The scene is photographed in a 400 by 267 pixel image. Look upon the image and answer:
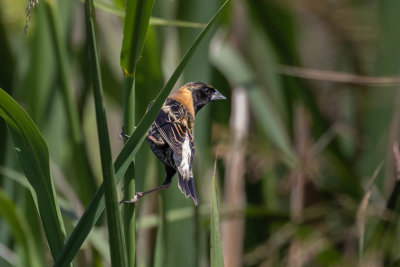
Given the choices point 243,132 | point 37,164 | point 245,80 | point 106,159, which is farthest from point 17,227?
point 245,80

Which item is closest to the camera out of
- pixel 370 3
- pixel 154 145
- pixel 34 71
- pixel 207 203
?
pixel 154 145

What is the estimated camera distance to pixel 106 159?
641mm

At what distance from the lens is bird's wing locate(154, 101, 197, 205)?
0.75 m

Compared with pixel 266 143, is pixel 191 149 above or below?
above

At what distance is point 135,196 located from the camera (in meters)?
0.72

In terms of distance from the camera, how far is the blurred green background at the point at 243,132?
138 centimetres

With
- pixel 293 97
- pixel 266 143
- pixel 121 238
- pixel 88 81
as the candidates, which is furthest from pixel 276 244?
pixel 121 238

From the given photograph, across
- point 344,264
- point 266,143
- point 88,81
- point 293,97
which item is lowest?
point 344,264

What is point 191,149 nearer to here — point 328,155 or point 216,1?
point 216,1

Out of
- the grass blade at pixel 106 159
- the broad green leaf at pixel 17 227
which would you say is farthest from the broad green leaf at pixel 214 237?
the broad green leaf at pixel 17 227

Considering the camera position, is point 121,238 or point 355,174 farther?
point 355,174

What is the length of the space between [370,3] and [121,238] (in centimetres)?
225

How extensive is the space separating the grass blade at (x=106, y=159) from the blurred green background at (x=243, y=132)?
0.51 m

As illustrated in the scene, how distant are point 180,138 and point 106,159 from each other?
19 centimetres
